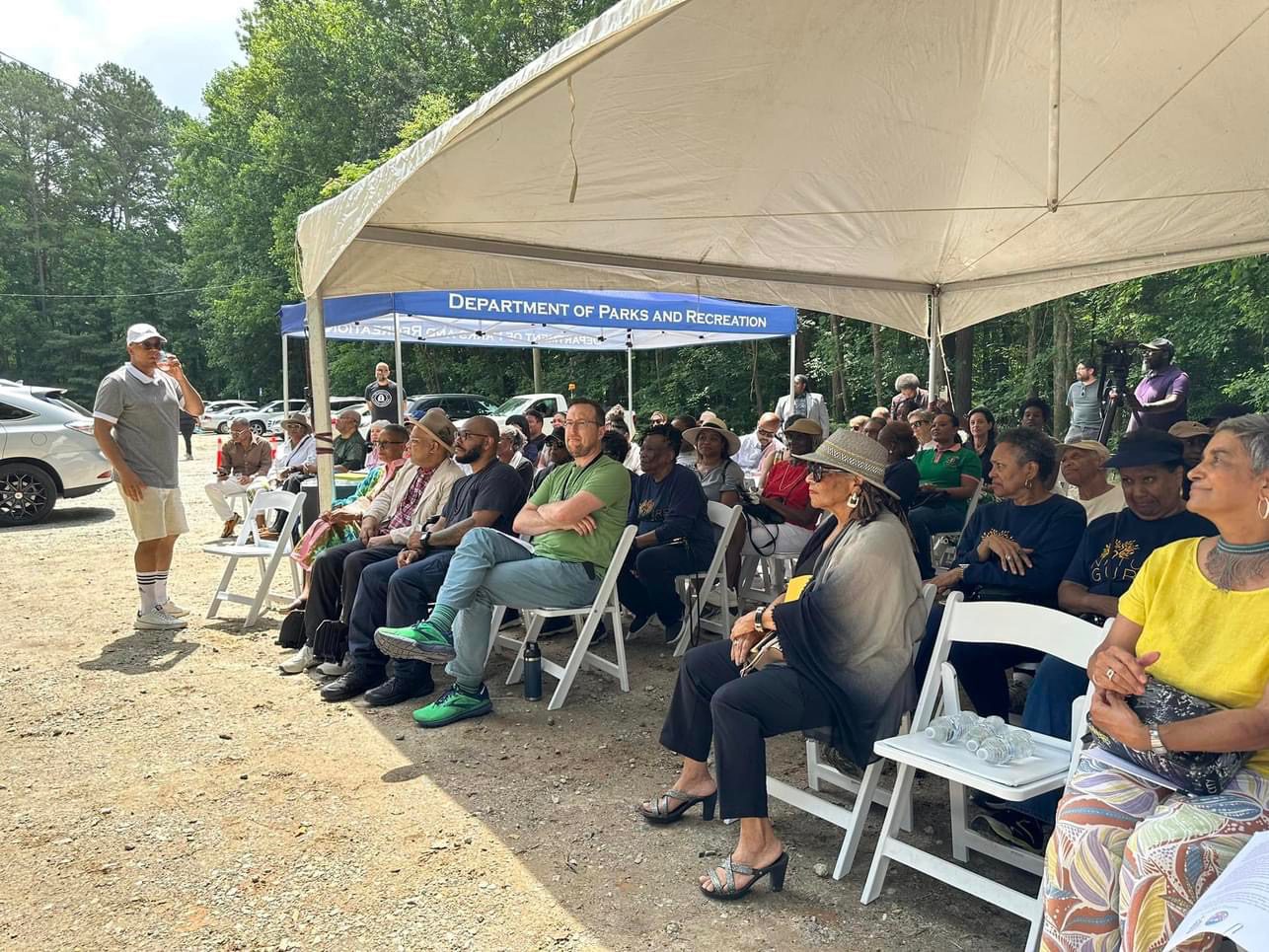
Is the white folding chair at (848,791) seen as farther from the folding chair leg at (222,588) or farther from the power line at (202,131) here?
the power line at (202,131)

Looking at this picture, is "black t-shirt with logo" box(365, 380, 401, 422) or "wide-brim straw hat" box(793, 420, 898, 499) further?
"black t-shirt with logo" box(365, 380, 401, 422)

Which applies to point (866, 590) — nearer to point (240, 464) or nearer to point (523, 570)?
point (523, 570)

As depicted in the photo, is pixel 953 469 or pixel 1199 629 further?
pixel 953 469

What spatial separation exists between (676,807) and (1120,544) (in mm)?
1936

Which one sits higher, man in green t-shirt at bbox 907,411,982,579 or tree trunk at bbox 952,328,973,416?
tree trunk at bbox 952,328,973,416

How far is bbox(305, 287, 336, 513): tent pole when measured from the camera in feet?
15.5

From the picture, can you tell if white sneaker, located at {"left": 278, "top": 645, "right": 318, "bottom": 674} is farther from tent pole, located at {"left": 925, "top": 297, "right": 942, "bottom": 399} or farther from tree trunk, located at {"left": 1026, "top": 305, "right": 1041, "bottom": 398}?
tree trunk, located at {"left": 1026, "top": 305, "right": 1041, "bottom": 398}

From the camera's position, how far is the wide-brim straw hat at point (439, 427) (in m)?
4.93

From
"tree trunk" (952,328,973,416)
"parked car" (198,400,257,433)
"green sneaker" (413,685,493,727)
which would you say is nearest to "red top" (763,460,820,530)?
"green sneaker" (413,685,493,727)

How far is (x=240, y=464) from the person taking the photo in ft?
29.7

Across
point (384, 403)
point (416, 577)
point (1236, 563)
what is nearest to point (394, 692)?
point (416, 577)

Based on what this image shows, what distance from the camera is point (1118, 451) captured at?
3.23 metres

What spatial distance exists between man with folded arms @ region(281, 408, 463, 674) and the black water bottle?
3.10ft

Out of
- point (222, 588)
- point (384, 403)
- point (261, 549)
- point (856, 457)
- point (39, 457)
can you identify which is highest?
point (384, 403)
